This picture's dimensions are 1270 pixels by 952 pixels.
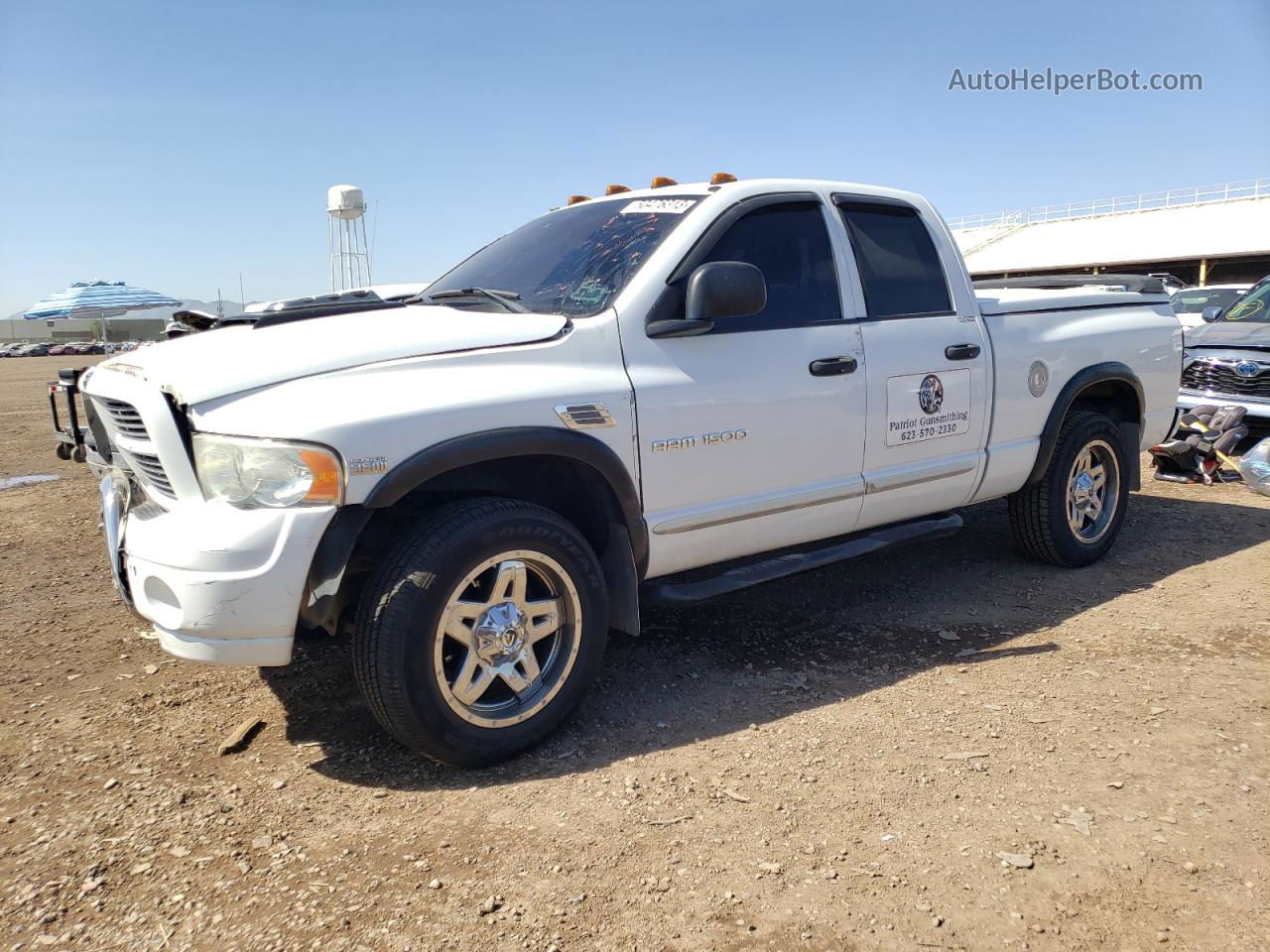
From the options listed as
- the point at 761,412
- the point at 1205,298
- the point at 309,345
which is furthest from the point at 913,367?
the point at 1205,298

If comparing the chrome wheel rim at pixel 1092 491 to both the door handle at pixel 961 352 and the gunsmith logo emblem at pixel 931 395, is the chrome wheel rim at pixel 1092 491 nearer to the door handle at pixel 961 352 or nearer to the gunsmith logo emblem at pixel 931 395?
the door handle at pixel 961 352

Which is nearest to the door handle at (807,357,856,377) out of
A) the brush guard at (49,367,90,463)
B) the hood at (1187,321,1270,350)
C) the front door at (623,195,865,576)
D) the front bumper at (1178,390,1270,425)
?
the front door at (623,195,865,576)

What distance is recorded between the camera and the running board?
3643mm

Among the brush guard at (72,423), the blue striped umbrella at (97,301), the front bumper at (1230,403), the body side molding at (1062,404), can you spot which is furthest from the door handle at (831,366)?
the blue striped umbrella at (97,301)

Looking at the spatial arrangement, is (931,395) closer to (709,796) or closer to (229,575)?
(709,796)

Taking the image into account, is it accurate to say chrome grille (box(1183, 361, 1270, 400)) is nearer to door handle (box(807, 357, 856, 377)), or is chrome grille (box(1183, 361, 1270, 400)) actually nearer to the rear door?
the rear door

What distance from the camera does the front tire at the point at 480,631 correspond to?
2914mm

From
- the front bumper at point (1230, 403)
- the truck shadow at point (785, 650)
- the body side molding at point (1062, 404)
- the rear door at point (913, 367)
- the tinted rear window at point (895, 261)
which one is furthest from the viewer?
the front bumper at point (1230, 403)

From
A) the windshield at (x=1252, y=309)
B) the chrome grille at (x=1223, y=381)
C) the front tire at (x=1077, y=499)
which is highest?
the windshield at (x=1252, y=309)

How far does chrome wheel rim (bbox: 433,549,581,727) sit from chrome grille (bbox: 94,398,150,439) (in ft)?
3.74

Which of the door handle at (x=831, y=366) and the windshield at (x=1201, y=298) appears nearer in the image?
the door handle at (x=831, y=366)

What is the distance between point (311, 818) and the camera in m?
2.89

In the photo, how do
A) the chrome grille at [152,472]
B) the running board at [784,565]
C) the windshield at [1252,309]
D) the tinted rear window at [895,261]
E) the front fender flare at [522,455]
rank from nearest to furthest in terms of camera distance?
the front fender flare at [522,455] < the chrome grille at [152,472] < the running board at [784,565] < the tinted rear window at [895,261] < the windshield at [1252,309]

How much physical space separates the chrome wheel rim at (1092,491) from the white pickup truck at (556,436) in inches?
18.4
